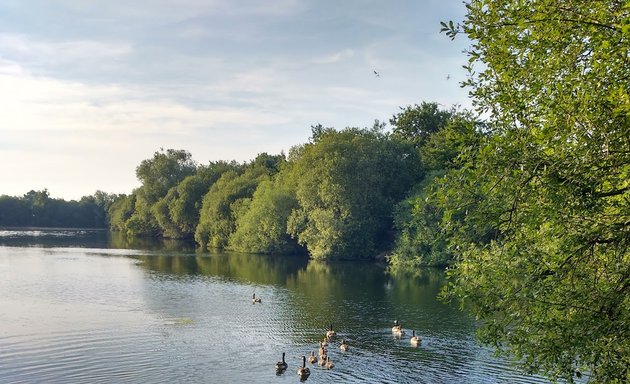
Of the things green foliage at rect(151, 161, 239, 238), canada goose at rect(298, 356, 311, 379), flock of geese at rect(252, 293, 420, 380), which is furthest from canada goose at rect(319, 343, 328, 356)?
green foliage at rect(151, 161, 239, 238)

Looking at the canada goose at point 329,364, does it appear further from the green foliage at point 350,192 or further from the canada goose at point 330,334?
the green foliage at point 350,192

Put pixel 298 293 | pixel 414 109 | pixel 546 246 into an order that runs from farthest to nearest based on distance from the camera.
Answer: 1. pixel 414 109
2. pixel 298 293
3. pixel 546 246

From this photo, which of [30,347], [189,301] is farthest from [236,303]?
[30,347]

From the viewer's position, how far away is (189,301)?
52.4m

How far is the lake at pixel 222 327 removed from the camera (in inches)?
1215

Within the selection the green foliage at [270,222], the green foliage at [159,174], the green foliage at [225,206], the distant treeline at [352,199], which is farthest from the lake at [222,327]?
the green foliage at [159,174]

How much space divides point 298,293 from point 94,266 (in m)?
34.8

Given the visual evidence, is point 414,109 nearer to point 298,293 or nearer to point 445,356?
point 298,293

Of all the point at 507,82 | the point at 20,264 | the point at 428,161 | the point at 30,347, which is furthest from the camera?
the point at 428,161

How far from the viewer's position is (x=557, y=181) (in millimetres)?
12484

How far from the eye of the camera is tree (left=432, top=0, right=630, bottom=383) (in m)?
12.5

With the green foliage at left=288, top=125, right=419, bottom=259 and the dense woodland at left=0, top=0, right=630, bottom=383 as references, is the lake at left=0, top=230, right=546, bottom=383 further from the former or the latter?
the dense woodland at left=0, top=0, right=630, bottom=383

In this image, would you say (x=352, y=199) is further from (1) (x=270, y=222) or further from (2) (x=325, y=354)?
(2) (x=325, y=354)

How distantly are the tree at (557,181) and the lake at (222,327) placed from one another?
1729 centimetres
